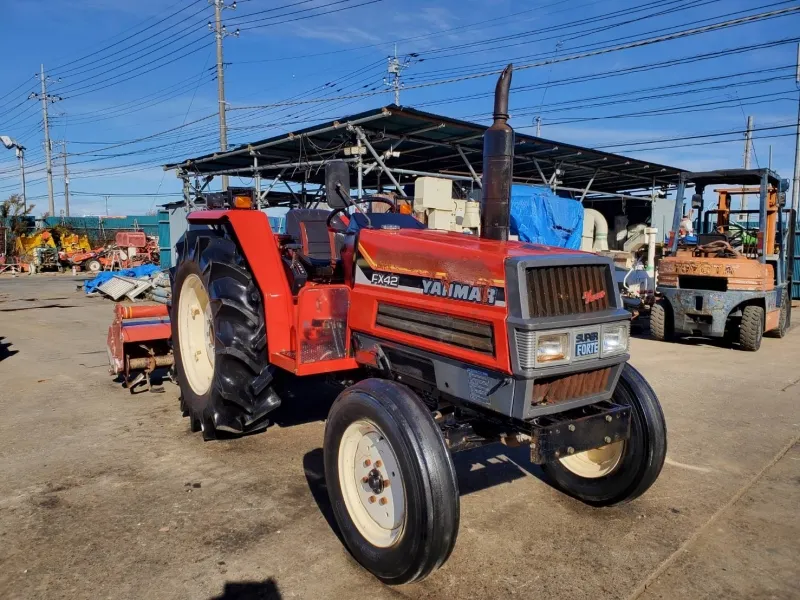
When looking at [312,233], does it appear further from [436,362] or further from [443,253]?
[436,362]

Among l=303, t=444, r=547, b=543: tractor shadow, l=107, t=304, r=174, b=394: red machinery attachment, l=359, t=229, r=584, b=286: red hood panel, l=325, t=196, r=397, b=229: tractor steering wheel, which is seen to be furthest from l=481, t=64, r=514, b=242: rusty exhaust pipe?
l=107, t=304, r=174, b=394: red machinery attachment

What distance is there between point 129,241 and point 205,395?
19.4m

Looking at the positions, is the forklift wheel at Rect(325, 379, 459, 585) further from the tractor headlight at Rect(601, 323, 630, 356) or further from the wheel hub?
the tractor headlight at Rect(601, 323, 630, 356)

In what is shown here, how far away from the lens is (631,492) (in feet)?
11.2

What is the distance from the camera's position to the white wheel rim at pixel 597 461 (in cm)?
350

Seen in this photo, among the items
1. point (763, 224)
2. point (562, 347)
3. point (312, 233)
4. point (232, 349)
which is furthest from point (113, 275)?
point (562, 347)

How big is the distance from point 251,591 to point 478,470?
1.82m

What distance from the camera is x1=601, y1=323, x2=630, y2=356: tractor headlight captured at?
2.94 m

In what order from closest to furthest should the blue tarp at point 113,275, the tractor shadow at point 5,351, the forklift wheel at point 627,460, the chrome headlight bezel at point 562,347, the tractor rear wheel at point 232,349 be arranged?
the chrome headlight bezel at point 562,347 → the forklift wheel at point 627,460 → the tractor rear wheel at point 232,349 → the tractor shadow at point 5,351 → the blue tarp at point 113,275

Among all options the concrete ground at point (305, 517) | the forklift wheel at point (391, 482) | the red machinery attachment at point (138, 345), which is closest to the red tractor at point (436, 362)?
the forklift wheel at point (391, 482)

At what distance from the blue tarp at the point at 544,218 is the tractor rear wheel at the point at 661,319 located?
3.92 meters

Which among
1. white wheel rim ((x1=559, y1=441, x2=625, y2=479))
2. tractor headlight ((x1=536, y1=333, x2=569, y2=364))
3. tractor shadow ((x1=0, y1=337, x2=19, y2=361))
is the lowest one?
tractor shadow ((x1=0, y1=337, x2=19, y2=361))

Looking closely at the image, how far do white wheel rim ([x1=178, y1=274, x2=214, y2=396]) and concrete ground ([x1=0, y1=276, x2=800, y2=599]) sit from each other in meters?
0.45

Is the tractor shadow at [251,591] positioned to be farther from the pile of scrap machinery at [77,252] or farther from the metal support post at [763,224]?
the pile of scrap machinery at [77,252]
